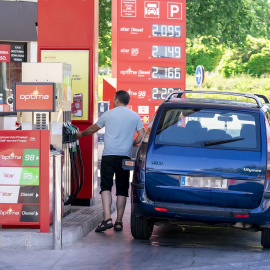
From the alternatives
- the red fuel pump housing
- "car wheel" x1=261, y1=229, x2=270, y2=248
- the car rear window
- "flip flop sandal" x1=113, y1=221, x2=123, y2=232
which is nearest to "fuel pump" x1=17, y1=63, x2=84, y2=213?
"flip flop sandal" x1=113, y1=221, x2=123, y2=232

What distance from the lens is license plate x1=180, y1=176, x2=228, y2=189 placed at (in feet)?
29.2

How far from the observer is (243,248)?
939 centimetres

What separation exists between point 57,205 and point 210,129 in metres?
1.94

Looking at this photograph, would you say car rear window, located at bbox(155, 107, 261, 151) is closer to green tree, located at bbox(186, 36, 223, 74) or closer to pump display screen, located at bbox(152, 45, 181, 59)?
pump display screen, located at bbox(152, 45, 181, 59)

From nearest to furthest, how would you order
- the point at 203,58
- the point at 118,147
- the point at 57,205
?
the point at 57,205
the point at 118,147
the point at 203,58

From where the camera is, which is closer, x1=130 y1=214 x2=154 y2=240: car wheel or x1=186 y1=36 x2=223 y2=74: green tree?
x1=130 y1=214 x2=154 y2=240: car wheel

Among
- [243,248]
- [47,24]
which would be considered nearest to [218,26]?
[47,24]

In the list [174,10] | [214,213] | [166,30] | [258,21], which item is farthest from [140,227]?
[258,21]

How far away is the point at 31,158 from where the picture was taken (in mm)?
9141

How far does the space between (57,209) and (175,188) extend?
130 cm

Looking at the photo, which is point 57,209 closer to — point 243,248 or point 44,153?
point 44,153

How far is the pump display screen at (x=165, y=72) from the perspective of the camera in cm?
2242

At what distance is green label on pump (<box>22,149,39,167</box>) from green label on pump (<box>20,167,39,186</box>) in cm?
6

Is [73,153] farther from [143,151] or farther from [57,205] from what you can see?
[57,205]
